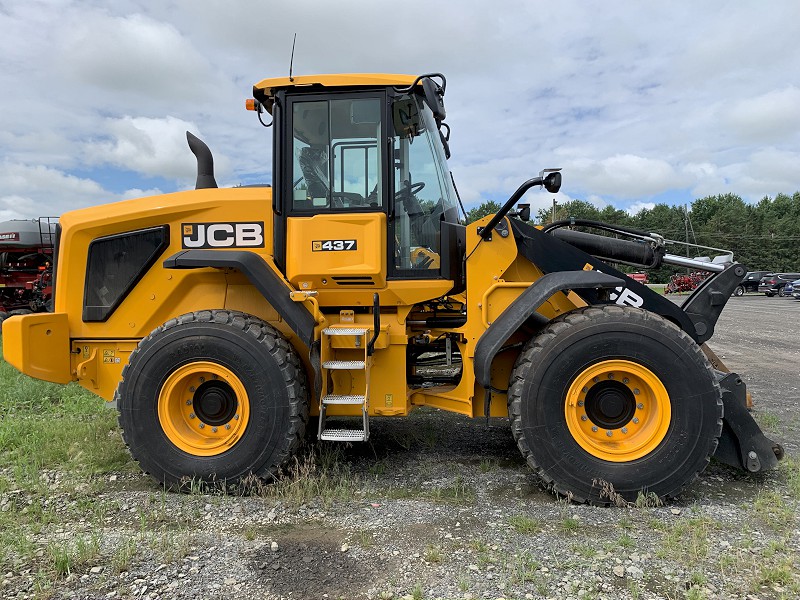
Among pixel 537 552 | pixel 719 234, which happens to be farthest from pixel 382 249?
pixel 719 234

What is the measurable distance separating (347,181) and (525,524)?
2749mm

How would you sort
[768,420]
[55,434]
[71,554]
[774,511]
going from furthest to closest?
1. [768,420]
2. [55,434]
3. [774,511]
4. [71,554]

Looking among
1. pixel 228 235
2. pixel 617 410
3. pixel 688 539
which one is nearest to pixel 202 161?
pixel 228 235

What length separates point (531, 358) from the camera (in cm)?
397

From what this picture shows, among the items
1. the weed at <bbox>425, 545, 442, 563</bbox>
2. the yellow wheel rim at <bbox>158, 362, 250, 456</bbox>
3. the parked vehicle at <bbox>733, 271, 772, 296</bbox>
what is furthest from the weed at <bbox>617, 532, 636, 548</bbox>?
the parked vehicle at <bbox>733, 271, 772, 296</bbox>

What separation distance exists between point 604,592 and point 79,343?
4297 mm

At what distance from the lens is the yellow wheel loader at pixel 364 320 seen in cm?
390

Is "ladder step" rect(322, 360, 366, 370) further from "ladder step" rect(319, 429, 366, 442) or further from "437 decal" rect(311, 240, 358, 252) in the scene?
"437 decal" rect(311, 240, 358, 252)

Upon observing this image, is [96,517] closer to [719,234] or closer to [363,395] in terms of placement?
[363,395]

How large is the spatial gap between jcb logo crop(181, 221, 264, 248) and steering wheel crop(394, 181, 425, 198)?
3.70 feet

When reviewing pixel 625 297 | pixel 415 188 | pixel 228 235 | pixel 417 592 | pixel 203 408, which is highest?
pixel 415 188

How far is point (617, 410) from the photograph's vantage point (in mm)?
3992

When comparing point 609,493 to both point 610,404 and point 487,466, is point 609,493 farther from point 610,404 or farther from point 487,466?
point 487,466

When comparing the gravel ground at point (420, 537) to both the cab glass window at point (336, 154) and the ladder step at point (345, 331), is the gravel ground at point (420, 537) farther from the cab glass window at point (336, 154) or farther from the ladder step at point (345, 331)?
the cab glass window at point (336, 154)
